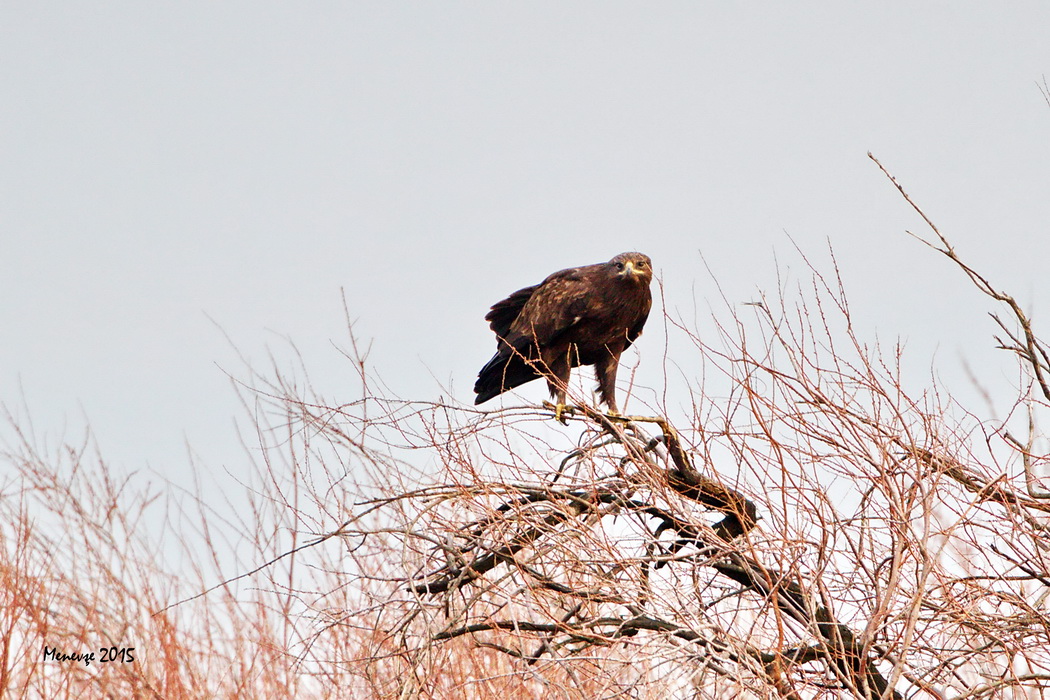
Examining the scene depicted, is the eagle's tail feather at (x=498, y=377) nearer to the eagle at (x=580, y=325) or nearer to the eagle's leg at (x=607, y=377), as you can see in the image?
the eagle at (x=580, y=325)

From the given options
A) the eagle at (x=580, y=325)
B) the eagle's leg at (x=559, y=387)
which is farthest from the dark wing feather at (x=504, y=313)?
the eagle's leg at (x=559, y=387)

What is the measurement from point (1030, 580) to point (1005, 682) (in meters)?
0.55

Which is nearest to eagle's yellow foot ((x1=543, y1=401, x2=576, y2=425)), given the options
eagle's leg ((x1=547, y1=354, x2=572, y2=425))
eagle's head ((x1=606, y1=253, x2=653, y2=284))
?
eagle's leg ((x1=547, y1=354, x2=572, y2=425))

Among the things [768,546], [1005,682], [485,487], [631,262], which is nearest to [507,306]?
[631,262]

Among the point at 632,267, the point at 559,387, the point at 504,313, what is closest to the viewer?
the point at 559,387

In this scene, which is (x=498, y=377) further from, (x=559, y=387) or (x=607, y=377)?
(x=559, y=387)

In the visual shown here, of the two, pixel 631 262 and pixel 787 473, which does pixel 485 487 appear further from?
pixel 631 262

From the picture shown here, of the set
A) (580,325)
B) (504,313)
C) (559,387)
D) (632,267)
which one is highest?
(504,313)

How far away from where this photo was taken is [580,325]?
618 cm

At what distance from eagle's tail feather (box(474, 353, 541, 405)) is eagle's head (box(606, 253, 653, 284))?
0.78 m

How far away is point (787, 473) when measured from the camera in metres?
3.76

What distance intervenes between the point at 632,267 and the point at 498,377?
1.04 metres

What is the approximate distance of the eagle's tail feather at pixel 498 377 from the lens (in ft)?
20.8

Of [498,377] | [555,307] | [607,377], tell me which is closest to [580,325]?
[555,307]
